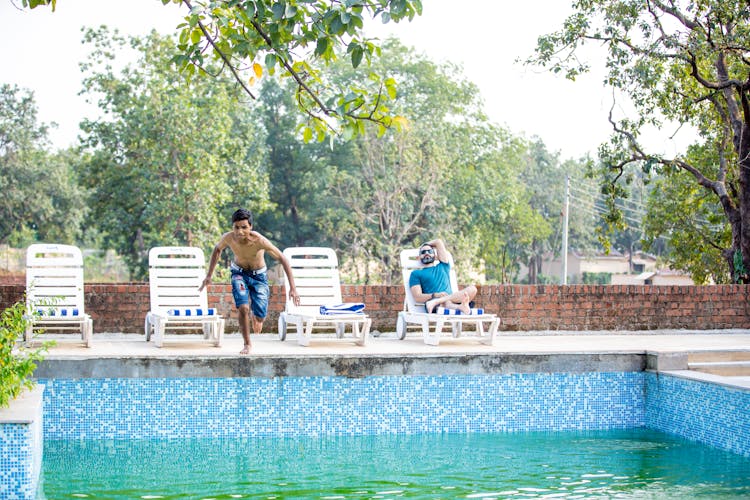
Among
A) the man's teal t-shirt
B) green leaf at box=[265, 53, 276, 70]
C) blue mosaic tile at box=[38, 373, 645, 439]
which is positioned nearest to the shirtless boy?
blue mosaic tile at box=[38, 373, 645, 439]

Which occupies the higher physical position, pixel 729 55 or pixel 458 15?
pixel 458 15

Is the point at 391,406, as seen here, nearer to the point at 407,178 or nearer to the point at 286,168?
the point at 407,178

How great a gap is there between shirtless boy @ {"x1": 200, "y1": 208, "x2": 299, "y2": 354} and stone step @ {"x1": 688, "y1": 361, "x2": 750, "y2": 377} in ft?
12.4

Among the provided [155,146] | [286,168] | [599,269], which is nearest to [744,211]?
[155,146]

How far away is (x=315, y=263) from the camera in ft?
32.3

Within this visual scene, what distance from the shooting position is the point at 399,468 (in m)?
6.61

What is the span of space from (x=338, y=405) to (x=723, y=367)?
3744mm

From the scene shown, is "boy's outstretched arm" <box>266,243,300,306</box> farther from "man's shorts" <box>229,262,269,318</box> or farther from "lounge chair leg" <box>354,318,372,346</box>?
"lounge chair leg" <box>354,318,372,346</box>

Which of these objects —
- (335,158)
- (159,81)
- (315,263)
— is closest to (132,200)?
(159,81)

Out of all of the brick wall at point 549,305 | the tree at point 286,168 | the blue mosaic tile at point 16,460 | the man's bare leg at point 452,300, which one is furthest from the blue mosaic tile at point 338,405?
the tree at point 286,168

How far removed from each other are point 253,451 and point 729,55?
9.85 metres

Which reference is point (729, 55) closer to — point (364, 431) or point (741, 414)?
point (741, 414)

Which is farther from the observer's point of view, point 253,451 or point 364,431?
point 364,431

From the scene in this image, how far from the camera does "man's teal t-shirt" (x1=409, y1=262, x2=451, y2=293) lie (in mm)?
9633
